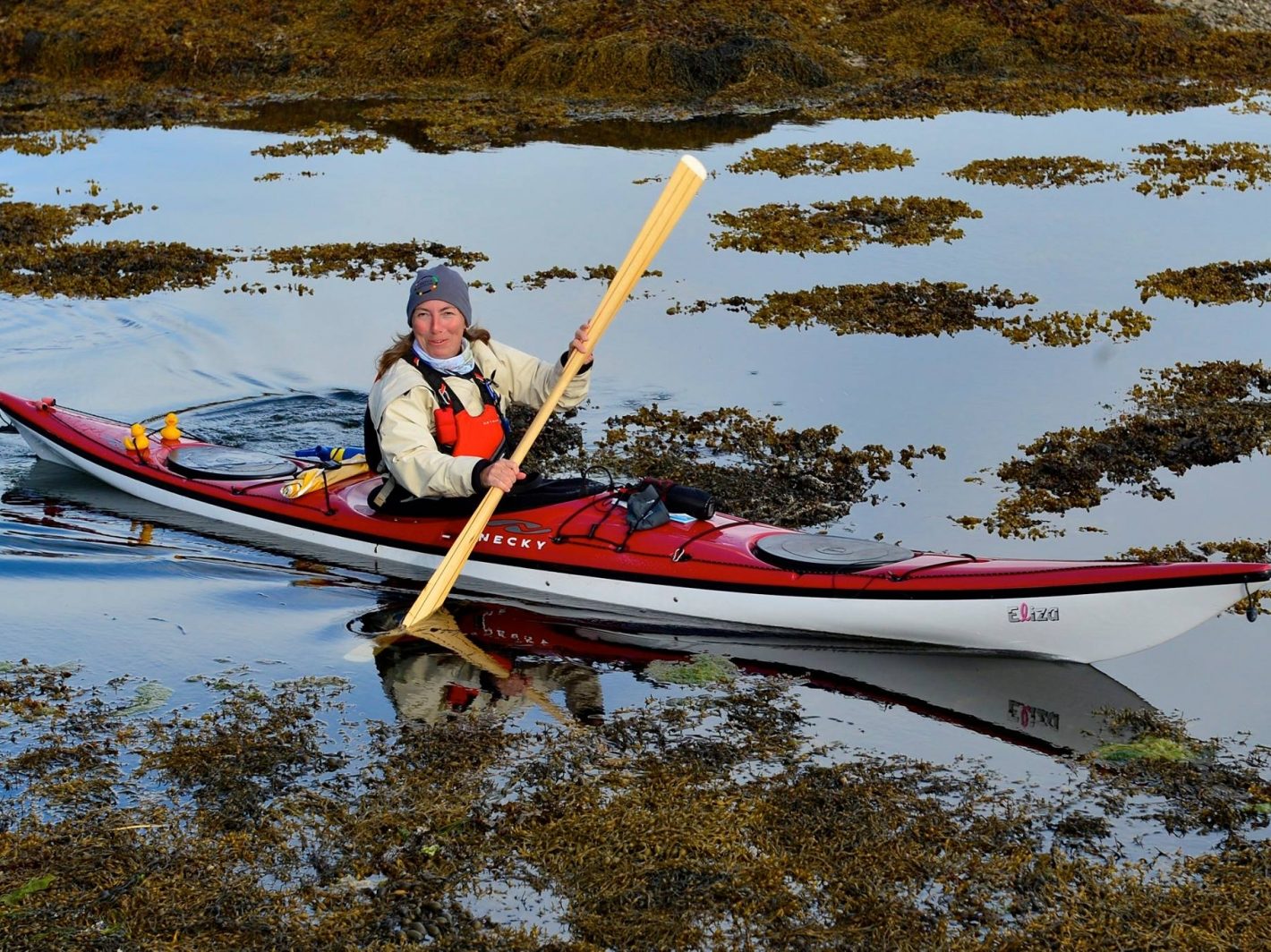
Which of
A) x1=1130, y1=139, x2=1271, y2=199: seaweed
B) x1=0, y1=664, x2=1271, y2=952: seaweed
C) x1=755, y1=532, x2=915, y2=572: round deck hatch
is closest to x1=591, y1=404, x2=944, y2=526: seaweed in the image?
x1=755, y1=532, x2=915, y2=572: round deck hatch

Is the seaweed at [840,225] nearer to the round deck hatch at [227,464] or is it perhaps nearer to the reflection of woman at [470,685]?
the round deck hatch at [227,464]

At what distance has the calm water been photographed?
7.10m

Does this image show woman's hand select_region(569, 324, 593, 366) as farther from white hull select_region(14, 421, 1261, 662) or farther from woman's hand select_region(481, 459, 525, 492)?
white hull select_region(14, 421, 1261, 662)

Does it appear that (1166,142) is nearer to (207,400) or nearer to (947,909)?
(207,400)

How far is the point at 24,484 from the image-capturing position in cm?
989

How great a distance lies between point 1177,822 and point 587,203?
12531 mm

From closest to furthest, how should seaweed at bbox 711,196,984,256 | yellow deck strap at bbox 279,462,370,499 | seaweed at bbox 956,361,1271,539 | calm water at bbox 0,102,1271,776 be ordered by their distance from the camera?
1. calm water at bbox 0,102,1271,776
2. yellow deck strap at bbox 279,462,370,499
3. seaweed at bbox 956,361,1271,539
4. seaweed at bbox 711,196,984,256

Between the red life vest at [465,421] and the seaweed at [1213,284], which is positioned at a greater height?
the red life vest at [465,421]

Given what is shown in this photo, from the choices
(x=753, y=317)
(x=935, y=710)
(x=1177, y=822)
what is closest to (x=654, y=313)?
(x=753, y=317)

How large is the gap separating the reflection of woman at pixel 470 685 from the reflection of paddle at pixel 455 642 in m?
0.02

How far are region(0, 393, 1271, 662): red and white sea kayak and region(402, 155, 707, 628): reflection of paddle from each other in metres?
0.41

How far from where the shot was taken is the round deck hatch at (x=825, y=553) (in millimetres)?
7219

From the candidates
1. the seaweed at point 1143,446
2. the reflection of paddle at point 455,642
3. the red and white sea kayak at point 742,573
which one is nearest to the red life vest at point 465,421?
the red and white sea kayak at point 742,573

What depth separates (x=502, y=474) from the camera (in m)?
7.26
